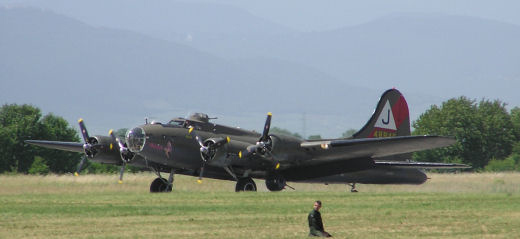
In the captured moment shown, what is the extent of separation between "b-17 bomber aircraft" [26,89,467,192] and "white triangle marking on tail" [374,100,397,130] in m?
2.68

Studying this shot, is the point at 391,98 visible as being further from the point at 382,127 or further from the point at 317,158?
the point at 317,158

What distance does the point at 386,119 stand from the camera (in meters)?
43.7

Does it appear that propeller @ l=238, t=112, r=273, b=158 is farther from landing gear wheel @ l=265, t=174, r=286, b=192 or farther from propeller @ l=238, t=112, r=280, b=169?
landing gear wheel @ l=265, t=174, r=286, b=192

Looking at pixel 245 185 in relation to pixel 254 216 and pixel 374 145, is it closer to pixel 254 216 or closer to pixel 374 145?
pixel 374 145

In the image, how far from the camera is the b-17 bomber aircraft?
3612 cm

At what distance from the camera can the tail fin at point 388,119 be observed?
43.3m

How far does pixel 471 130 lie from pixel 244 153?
48724 millimetres

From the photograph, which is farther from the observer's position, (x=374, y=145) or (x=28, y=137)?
(x=28, y=137)

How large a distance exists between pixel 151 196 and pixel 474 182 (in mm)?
21625

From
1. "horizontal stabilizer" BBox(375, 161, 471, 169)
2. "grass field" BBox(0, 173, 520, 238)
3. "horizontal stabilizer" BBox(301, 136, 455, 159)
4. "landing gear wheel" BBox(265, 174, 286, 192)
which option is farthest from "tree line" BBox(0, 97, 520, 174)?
"grass field" BBox(0, 173, 520, 238)

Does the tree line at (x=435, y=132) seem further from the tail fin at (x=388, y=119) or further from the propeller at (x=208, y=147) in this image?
the propeller at (x=208, y=147)

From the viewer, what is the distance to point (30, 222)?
24.5 metres

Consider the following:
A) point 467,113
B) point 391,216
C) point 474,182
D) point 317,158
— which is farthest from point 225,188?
point 467,113

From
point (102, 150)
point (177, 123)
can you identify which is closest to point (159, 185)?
point (102, 150)
